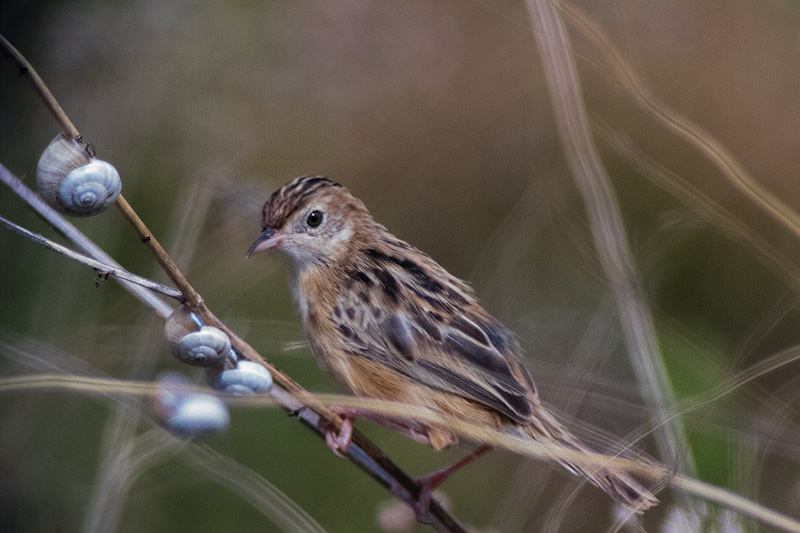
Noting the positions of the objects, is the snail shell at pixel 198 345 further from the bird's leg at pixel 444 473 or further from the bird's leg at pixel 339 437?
the bird's leg at pixel 444 473

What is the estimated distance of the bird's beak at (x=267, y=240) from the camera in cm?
169

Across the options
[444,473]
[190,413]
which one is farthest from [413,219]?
[190,413]

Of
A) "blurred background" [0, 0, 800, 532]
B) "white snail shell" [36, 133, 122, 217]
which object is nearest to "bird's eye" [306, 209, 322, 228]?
"blurred background" [0, 0, 800, 532]

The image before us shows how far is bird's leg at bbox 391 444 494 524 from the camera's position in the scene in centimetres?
163

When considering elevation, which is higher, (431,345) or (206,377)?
(431,345)

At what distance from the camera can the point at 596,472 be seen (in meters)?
1.49

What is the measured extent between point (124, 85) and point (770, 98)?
2686mm

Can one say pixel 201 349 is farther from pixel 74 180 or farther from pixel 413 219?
pixel 413 219

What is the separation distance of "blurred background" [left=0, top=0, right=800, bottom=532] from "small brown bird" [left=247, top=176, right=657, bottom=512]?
5.2 inches

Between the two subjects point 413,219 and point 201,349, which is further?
point 413,219

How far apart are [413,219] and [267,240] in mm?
1083

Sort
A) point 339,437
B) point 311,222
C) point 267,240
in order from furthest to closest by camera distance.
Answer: point 311,222, point 267,240, point 339,437

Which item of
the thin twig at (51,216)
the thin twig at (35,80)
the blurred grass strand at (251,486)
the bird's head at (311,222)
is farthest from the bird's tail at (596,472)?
the thin twig at (35,80)

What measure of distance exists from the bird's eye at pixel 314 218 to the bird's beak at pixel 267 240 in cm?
9
